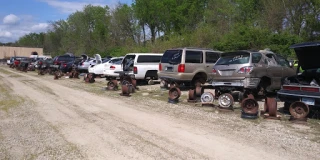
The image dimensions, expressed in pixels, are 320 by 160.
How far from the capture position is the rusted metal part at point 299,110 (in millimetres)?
7945

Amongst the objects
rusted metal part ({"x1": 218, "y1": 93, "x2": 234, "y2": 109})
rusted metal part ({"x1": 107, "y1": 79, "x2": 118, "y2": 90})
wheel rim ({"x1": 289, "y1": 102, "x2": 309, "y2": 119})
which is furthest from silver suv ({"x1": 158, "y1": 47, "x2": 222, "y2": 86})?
wheel rim ({"x1": 289, "y1": 102, "x2": 309, "y2": 119})

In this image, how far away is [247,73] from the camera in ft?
33.6

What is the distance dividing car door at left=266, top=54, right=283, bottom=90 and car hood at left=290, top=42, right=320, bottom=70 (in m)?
1.88

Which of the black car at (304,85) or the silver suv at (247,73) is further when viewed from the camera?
the silver suv at (247,73)

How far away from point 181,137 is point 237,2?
120 ft

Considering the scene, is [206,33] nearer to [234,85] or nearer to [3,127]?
[234,85]

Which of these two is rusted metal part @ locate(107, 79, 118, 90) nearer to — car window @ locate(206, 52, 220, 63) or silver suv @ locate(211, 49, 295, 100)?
car window @ locate(206, 52, 220, 63)

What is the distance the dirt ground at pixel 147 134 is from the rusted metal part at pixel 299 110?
0.27m

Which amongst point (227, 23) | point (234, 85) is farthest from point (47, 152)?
point (227, 23)

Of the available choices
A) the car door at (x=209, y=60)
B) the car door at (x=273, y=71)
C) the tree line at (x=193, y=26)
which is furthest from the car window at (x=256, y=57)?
the tree line at (x=193, y=26)

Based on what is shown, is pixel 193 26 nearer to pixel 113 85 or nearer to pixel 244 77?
pixel 113 85

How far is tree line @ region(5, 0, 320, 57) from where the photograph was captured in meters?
27.4

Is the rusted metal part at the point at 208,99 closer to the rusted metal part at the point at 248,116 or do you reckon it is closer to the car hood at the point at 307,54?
the rusted metal part at the point at 248,116

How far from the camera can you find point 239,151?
5605mm
